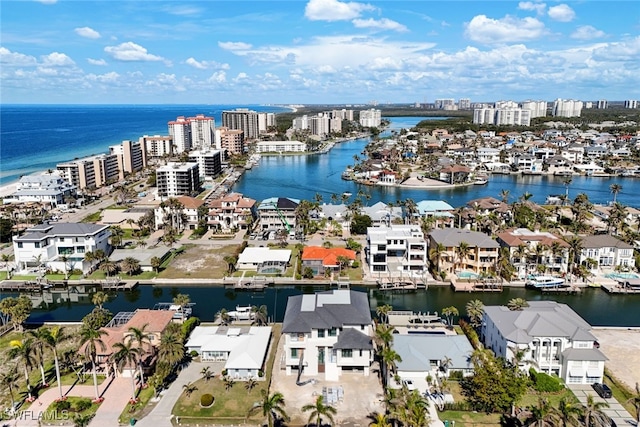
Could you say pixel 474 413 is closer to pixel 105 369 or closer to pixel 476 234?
pixel 105 369

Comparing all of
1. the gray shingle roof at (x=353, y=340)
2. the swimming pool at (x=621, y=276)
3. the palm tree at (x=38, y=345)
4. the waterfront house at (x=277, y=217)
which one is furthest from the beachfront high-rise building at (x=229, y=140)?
the gray shingle roof at (x=353, y=340)

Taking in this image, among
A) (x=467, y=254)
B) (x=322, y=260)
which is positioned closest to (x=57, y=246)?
(x=322, y=260)

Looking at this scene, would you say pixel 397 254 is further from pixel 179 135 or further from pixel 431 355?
pixel 179 135

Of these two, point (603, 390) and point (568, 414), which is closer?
point (568, 414)

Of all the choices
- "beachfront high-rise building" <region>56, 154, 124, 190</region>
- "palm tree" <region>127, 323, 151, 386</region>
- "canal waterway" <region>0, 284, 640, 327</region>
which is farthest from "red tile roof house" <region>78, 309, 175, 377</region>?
"beachfront high-rise building" <region>56, 154, 124, 190</region>

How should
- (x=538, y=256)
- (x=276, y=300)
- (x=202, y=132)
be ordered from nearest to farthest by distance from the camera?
1. (x=276, y=300)
2. (x=538, y=256)
3. (x=202, y=132)

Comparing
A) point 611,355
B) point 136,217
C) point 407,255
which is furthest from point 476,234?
point 136,217
